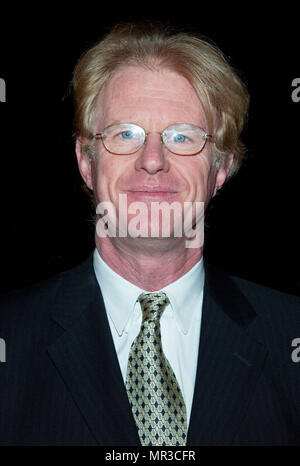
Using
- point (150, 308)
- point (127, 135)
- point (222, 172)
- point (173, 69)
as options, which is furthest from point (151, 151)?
point (150, 308)

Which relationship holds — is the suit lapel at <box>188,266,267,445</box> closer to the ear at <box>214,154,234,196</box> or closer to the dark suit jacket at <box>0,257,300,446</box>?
the dark suit jacket at <box>0,257,300,446</box>

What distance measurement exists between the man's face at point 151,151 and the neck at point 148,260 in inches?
7.4

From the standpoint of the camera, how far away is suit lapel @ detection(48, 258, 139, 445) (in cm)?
181

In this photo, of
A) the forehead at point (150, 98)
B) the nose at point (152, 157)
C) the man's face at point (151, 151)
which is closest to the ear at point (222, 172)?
the man's face at point (151, 151)

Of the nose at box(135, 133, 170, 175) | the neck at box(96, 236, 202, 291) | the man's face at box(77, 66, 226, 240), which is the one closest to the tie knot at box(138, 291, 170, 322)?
the neck at box(96, 236, 202, 291)

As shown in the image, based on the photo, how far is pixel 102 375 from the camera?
1.88 meters

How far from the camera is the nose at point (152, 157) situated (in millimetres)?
1966

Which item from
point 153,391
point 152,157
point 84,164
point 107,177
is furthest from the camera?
point 84,164

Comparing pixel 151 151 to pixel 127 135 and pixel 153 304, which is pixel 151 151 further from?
pixel 153 304

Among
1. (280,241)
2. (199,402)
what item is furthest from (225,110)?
(280,241)

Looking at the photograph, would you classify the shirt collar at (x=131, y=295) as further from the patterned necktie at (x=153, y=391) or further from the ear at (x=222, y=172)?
the ear at (x=222, y=172)

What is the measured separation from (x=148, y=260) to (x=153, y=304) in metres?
0.20

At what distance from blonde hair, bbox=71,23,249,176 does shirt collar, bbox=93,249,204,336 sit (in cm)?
54

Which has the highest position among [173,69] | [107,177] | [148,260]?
[173,69]
